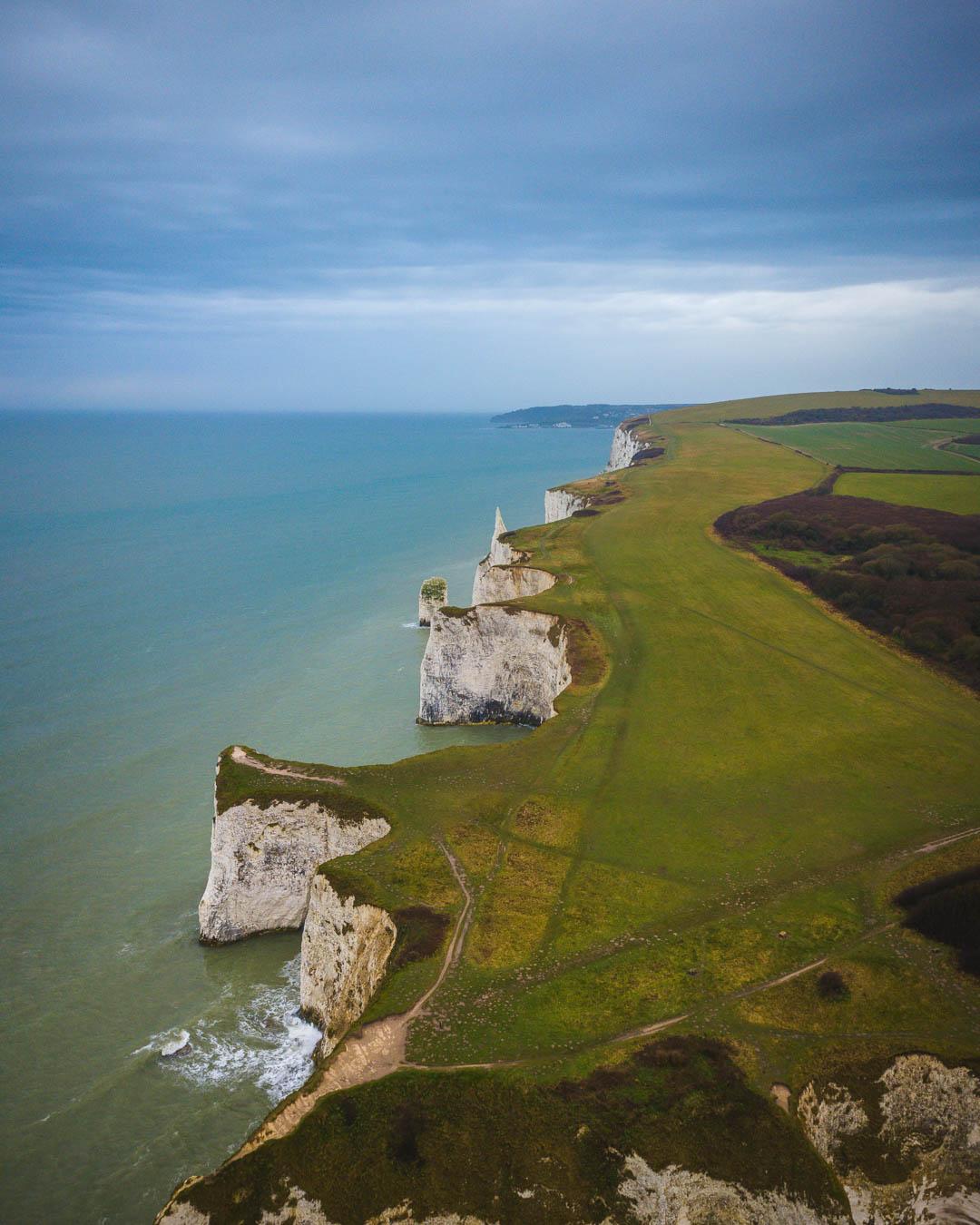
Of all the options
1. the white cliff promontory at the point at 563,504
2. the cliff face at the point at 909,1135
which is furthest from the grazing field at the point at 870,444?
the cliff face at the point at 909,1135

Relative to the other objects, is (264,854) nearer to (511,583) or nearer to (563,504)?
(511,583)

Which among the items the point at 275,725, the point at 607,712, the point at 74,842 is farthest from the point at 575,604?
the point at 74,842

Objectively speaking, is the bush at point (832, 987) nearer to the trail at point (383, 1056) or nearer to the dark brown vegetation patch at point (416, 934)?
the trail at point (383, 1056)

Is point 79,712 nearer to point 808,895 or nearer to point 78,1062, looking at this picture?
point 78,1062

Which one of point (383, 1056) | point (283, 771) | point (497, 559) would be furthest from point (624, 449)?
point (383, 1056)

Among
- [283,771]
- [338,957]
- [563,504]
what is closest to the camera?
[338,957]

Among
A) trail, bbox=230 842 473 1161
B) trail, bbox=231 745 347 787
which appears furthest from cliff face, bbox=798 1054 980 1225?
trail, bbox=231 745 347 787
